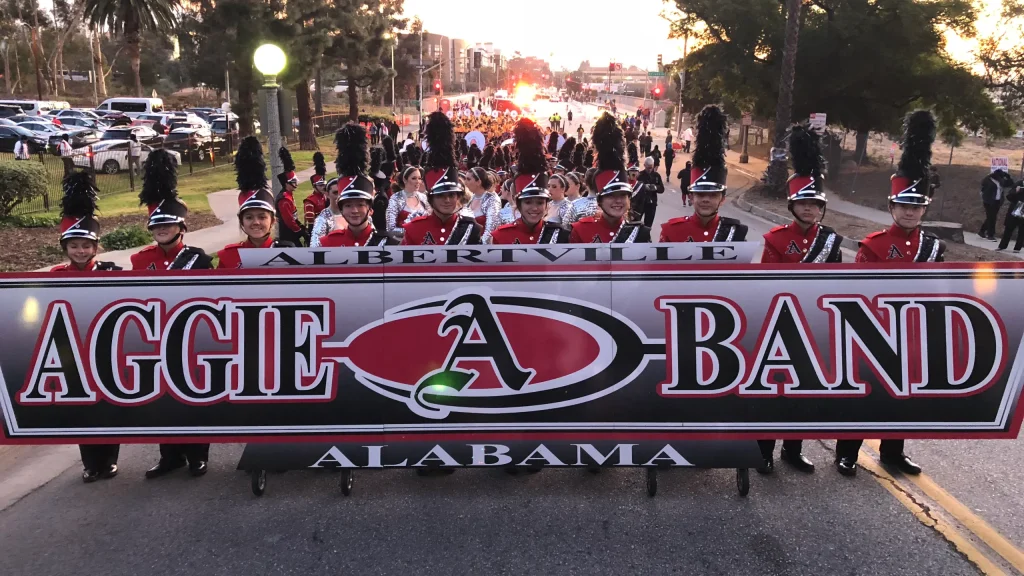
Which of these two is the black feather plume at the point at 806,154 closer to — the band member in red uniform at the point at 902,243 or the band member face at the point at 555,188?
the band member in red uniform at the point at 902,243

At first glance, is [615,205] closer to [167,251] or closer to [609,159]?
[609,159]

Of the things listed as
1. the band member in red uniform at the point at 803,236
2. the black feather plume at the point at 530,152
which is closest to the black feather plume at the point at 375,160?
the black feather plume at the point at 530,152

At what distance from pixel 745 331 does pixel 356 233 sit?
313 centimetres

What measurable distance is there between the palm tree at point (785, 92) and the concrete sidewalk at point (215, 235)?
15.5 metres

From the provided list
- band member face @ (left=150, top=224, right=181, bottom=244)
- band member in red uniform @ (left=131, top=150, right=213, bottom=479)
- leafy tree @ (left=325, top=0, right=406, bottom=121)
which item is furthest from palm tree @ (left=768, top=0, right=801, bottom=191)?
leafy tree @ (left=325, top=0, right=406, bottom=121)

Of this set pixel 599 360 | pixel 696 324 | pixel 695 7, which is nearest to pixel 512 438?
pixel 599 360

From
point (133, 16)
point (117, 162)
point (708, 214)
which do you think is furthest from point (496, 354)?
point (133, 16)

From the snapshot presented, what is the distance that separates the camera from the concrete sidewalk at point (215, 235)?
11.9 m

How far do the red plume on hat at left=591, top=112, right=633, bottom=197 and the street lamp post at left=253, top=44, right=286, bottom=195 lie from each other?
5.01 meters

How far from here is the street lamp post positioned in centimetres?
992

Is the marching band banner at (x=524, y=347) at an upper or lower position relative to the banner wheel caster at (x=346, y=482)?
upper

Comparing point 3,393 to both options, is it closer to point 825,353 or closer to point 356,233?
point 356,233

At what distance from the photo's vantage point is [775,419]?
4.35 m

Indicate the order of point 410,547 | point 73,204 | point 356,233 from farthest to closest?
point 356,233
point 73,204
point 410,547
